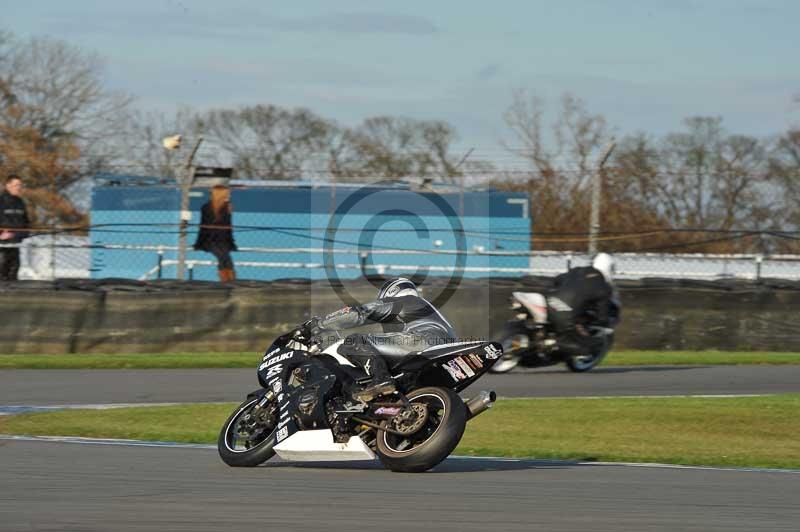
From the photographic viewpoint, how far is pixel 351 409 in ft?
22.8

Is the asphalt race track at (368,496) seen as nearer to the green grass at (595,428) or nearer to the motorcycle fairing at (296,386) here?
the motorcycle fairing at (296,386)

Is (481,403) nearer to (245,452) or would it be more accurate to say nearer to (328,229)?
(245,452)

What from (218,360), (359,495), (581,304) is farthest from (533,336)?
(359,495)

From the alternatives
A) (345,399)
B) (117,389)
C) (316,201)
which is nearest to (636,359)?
(117,389)

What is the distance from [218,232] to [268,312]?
234 cm

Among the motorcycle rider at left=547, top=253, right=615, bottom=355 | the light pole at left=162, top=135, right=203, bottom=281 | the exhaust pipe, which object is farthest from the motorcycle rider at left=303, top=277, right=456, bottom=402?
the light pole at left=162, top=135, right=203, bottom=281

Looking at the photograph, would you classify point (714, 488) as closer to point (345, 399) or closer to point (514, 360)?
point (345, 399)

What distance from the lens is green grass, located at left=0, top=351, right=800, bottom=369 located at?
44.6ft

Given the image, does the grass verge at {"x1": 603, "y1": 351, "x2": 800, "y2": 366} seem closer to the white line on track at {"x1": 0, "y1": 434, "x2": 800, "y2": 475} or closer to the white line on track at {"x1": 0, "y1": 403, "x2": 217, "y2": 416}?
the white line on track at {"x1": 0, "y1": 403, "x2": 217, "y2": 416}

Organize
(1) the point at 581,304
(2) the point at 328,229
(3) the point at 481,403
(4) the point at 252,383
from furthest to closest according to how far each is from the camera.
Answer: (2) the point at 328,229
(1) the point at 581,304
(4) the point at 252,383
(3) the point at 481,403

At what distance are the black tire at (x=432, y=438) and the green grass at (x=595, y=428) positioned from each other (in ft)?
4.98

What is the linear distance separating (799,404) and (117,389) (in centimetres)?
621

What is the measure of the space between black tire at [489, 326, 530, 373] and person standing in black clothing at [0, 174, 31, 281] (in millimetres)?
6836

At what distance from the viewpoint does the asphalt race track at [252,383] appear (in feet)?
36.5
